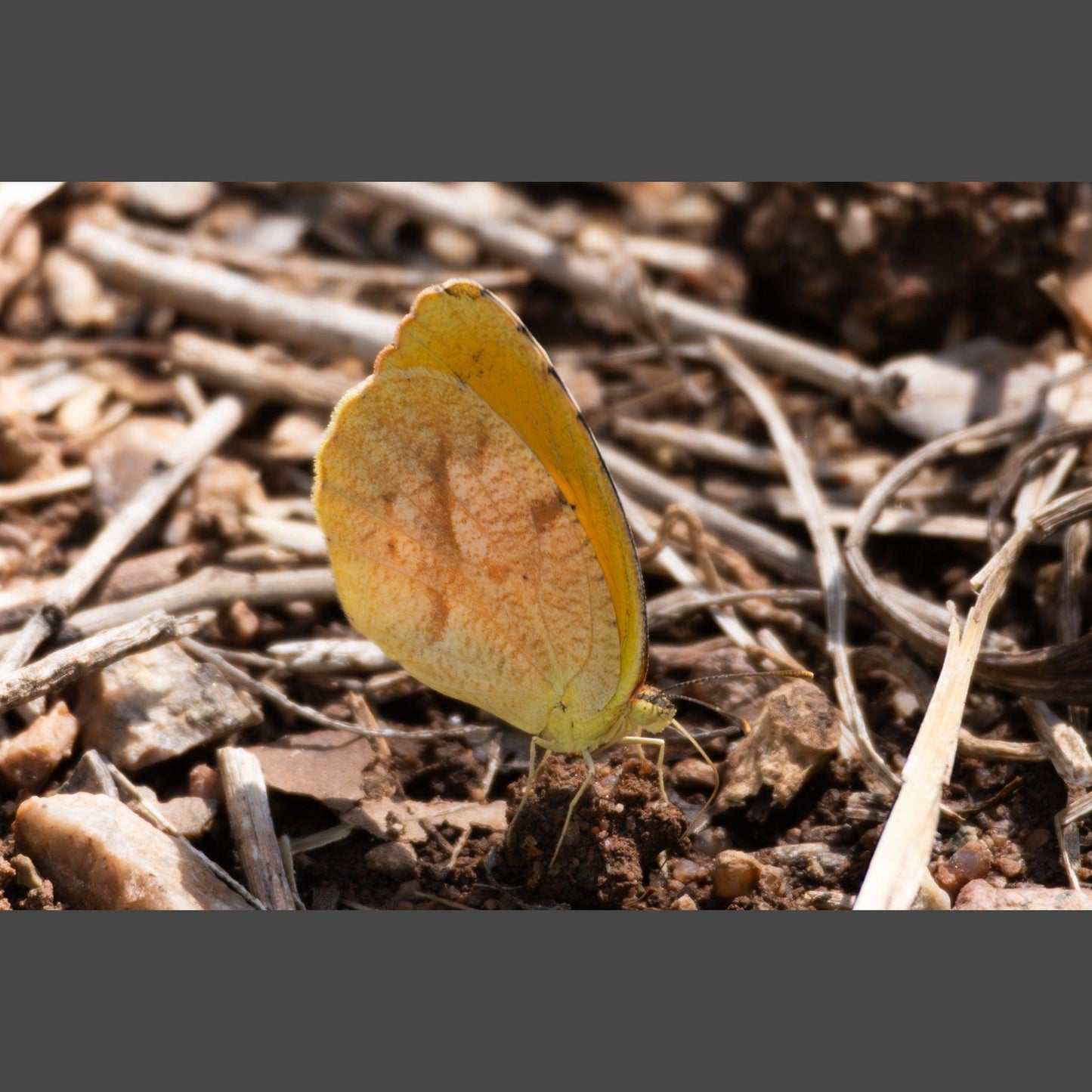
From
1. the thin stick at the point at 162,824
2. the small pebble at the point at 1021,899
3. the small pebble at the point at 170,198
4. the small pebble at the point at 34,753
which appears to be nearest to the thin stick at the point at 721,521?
the small pebble at the point at 1021,899

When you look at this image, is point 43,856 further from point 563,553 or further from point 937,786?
point 937,786

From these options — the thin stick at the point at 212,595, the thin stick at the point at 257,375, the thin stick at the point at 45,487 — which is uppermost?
the thin stick at the point at 257,375

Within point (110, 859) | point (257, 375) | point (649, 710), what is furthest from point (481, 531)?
point (257, 375)

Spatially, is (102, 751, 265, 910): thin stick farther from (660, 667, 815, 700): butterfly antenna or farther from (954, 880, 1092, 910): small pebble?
(954, 880, 1092, 910): small pebble

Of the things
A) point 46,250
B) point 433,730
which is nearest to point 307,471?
point 433,730

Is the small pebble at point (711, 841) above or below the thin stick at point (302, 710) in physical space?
below

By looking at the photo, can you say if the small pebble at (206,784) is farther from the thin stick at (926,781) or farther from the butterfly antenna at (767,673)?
the thin stick at (926,781)

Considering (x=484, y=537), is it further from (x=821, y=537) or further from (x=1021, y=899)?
(x=1021, y=899)
